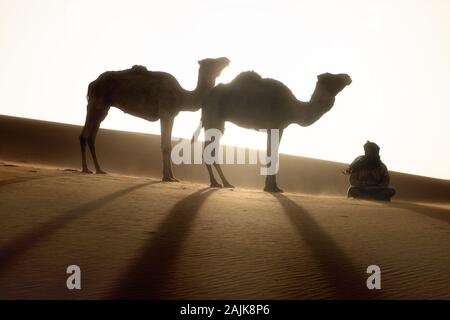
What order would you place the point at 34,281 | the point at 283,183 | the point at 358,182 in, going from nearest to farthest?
1. the point at 34,281
2. the point at 358,182
3. the point at 283,183

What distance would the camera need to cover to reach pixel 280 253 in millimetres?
5051

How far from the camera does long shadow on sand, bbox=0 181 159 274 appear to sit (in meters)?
4.55

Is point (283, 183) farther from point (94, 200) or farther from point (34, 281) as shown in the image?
point (34, 281)

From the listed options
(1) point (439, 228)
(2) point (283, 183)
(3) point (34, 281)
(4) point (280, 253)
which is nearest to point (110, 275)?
(3) point (34, 281)

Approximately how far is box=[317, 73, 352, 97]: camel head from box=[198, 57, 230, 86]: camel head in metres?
2.18

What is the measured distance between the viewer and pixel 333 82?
40.3 ft

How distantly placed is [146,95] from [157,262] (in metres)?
8.36

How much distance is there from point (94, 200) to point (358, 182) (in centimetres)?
655

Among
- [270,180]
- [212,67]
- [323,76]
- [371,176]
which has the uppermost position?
[212,67]

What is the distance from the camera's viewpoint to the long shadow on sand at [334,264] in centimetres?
394

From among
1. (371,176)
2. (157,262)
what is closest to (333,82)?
(371,176)

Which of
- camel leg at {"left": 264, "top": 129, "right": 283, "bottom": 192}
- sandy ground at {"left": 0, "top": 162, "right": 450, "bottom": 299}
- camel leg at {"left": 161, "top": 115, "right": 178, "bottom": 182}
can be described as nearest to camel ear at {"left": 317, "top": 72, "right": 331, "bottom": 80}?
camel leg at {"left": 264, "top": 129, "right": 283, "bottom": 192}

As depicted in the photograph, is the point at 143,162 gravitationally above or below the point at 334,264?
above

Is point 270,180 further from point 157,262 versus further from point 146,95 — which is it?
point 157,262
